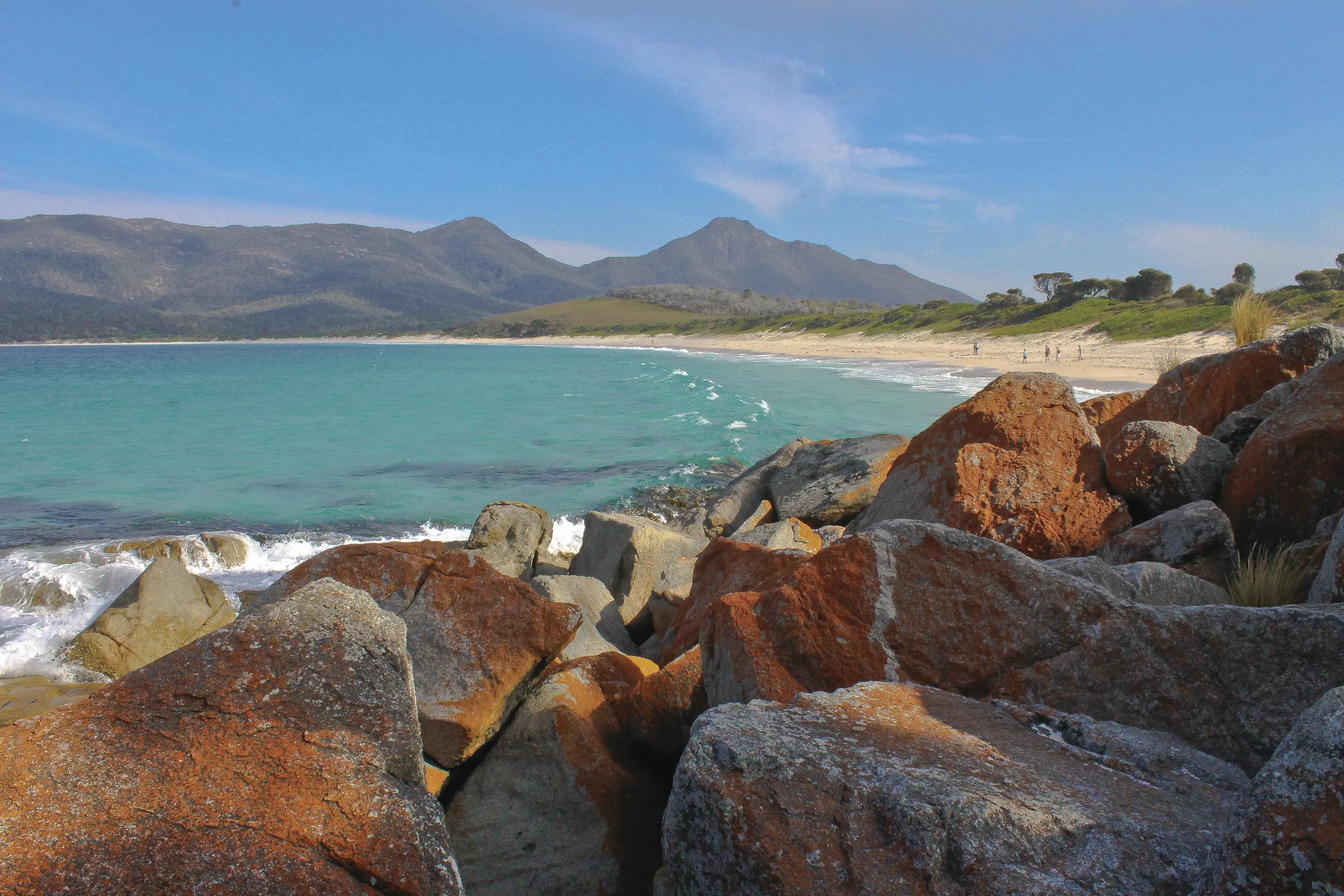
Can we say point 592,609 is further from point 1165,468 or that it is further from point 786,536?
point 1165,468

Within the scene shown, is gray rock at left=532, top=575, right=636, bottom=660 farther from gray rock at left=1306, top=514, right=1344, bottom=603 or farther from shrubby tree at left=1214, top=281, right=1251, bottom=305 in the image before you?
shrubby tree at left=1214, top=281, right=1251, bottom=305

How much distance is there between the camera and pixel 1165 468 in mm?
4977

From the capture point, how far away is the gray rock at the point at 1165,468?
4.96 meters

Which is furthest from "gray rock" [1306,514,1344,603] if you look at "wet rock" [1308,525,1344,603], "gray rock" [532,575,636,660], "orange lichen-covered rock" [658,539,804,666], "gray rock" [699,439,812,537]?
"gray rock" [699,439,812,537]

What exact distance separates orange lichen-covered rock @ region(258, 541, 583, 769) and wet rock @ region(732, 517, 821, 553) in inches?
102

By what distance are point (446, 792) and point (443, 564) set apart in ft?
3.51

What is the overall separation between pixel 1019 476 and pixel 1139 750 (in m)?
2.88

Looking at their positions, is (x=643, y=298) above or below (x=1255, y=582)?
above

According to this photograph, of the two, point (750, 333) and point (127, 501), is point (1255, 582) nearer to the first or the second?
point (127, 501)

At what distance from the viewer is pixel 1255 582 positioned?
3691 millimetres

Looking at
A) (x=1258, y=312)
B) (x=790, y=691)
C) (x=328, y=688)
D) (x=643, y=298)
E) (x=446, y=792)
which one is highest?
(x=643, y=298)

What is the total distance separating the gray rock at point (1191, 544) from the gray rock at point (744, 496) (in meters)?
5.24

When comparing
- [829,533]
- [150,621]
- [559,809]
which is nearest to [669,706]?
[559,809]

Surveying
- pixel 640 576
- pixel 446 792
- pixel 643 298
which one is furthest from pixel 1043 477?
pixel 643 298
